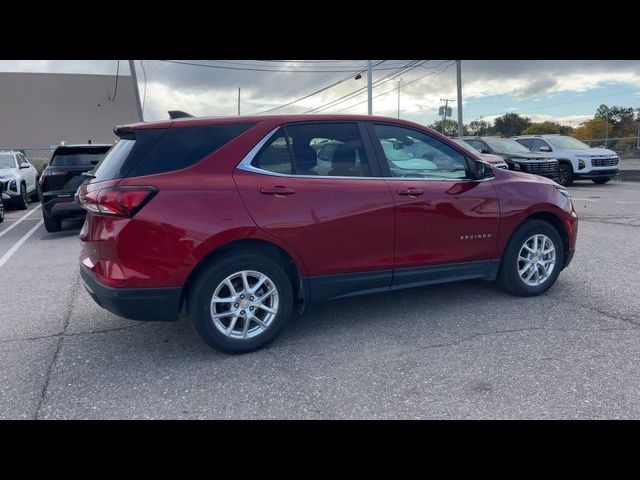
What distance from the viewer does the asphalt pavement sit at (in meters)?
2.89

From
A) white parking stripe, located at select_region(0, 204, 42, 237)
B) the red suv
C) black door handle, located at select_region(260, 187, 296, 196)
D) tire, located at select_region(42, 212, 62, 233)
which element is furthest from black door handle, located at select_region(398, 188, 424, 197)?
white parking stripe, located at select_region(0, 204, 42, 237)

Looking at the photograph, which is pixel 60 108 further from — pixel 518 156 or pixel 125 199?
pixel 125 199

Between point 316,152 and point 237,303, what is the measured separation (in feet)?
4.43

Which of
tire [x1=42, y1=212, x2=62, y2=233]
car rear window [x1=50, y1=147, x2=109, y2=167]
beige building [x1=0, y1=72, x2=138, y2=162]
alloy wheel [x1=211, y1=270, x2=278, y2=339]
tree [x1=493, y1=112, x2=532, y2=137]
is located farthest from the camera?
tree [x1=493, y1=112, x2=532, y2=137]

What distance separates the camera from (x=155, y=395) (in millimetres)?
3059

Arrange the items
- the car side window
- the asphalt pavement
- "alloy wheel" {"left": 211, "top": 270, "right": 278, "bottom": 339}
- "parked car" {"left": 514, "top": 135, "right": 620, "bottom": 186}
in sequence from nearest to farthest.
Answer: the asphalt pavement → "alloy wheel" {"left": 211, "top": 270, "right": 278, "bottom": 339} → the car side window → "parked car" {"left": 514, "top": 135, "right": 620, "bottom": 186}

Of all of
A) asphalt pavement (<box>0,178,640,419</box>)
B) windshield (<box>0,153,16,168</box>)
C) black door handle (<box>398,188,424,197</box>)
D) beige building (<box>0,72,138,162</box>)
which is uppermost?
beige building (<box>0,72,138,162</box>)

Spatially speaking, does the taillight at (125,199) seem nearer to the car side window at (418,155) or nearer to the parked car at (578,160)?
the car side window at (418,155)

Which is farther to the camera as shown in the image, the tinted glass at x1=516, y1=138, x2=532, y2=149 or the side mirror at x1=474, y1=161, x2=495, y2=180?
the tinted glass at x1=516, y1=138, x2=532, y2=149

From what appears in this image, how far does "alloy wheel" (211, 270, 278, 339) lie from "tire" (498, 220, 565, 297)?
7.67 ft

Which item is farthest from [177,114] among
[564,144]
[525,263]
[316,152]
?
[564,144]

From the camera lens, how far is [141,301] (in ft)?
11.0

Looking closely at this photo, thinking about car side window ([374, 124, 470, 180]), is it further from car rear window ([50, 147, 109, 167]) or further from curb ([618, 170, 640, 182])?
curb ([618, 170, 640, 182])

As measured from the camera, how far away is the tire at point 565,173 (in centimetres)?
1562
